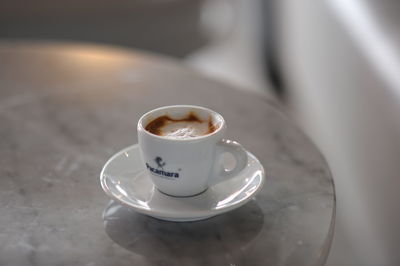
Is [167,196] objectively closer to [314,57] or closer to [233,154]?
[233,154]

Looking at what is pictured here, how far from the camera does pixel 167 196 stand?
56cm

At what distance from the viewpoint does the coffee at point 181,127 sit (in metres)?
0.56

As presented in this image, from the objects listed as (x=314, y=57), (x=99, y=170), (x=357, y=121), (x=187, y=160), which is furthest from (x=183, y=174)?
(x=314, y=57)

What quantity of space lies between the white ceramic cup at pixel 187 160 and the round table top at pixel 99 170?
39 mm

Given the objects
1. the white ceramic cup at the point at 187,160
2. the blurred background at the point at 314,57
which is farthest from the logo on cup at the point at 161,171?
the blurred background at the point at 314,57

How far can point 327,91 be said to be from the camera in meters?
1.40

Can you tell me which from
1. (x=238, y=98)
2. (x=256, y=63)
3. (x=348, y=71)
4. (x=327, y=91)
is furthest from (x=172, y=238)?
(x=256, y=63)

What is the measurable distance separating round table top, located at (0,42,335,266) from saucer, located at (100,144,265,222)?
0.07ft

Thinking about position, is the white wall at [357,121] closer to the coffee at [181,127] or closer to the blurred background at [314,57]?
the blurred background at [314,57]

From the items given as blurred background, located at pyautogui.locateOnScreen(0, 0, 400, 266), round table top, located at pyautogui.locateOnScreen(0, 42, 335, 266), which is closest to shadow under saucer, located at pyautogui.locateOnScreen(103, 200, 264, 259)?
round table top, located at pyautogui.locateOnScreen(0, 42, 335, 266)

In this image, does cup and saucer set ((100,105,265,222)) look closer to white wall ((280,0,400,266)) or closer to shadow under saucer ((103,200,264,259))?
shadow under saucer ((103,200,264,259))

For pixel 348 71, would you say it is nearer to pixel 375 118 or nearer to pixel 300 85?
pixel 375 118

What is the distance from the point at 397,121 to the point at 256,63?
3.65 ft

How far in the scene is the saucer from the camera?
0.53m
